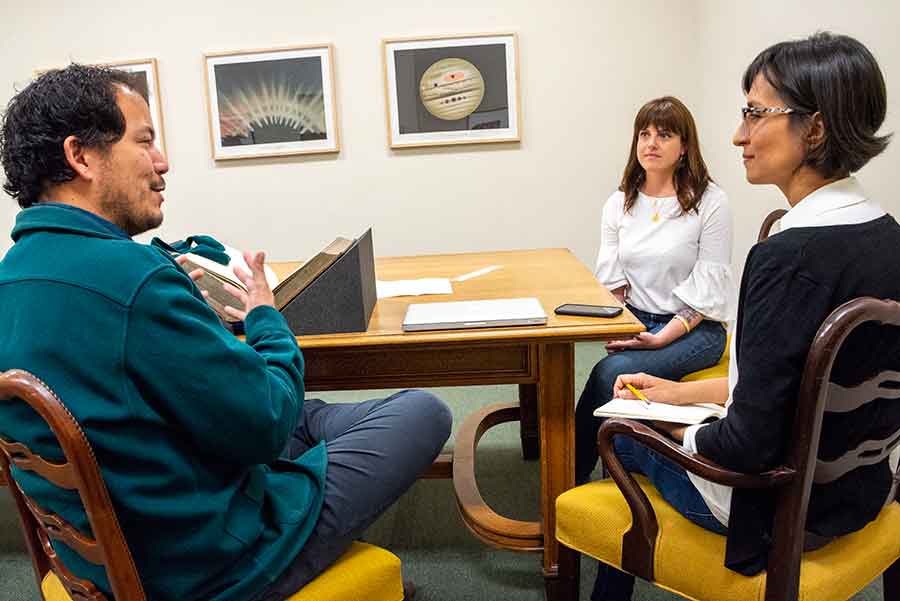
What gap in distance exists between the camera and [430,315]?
1.67 m

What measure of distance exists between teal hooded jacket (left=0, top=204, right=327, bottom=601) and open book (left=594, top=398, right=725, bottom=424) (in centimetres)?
60

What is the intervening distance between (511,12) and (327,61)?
3.49 ft

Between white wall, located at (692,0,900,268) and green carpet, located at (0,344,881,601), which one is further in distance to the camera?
white wall, located at (692,0,900,268)

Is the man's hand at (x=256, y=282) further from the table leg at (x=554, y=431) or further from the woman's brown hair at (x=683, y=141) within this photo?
the woman's brown hair at (x=683, y=141)

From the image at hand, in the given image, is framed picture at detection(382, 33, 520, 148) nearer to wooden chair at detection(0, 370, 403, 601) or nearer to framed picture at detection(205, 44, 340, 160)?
framed picture at detection(205, 44, 340, 160)

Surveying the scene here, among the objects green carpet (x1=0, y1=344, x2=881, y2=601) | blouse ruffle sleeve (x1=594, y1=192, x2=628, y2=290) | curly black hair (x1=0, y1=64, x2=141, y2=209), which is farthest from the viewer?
blouse ruffle sleeve (x1=594, y1=192, x2=628, y2=290)

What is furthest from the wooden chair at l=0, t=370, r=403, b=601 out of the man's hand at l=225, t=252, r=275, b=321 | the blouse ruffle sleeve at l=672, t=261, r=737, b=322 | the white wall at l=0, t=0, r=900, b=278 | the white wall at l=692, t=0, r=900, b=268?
the white wall at l=0, t=0, r=900, b=278

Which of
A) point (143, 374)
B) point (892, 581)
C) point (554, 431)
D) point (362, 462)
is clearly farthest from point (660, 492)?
point (143, 374)

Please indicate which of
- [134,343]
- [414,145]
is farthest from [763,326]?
[414,145]

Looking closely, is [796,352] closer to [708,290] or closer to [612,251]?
[708,290]

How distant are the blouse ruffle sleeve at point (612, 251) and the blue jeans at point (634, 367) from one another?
0.36 m

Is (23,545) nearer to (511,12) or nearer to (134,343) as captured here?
(134,343)

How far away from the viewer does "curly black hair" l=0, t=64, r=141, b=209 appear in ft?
3.57

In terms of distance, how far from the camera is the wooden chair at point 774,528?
101 cm
